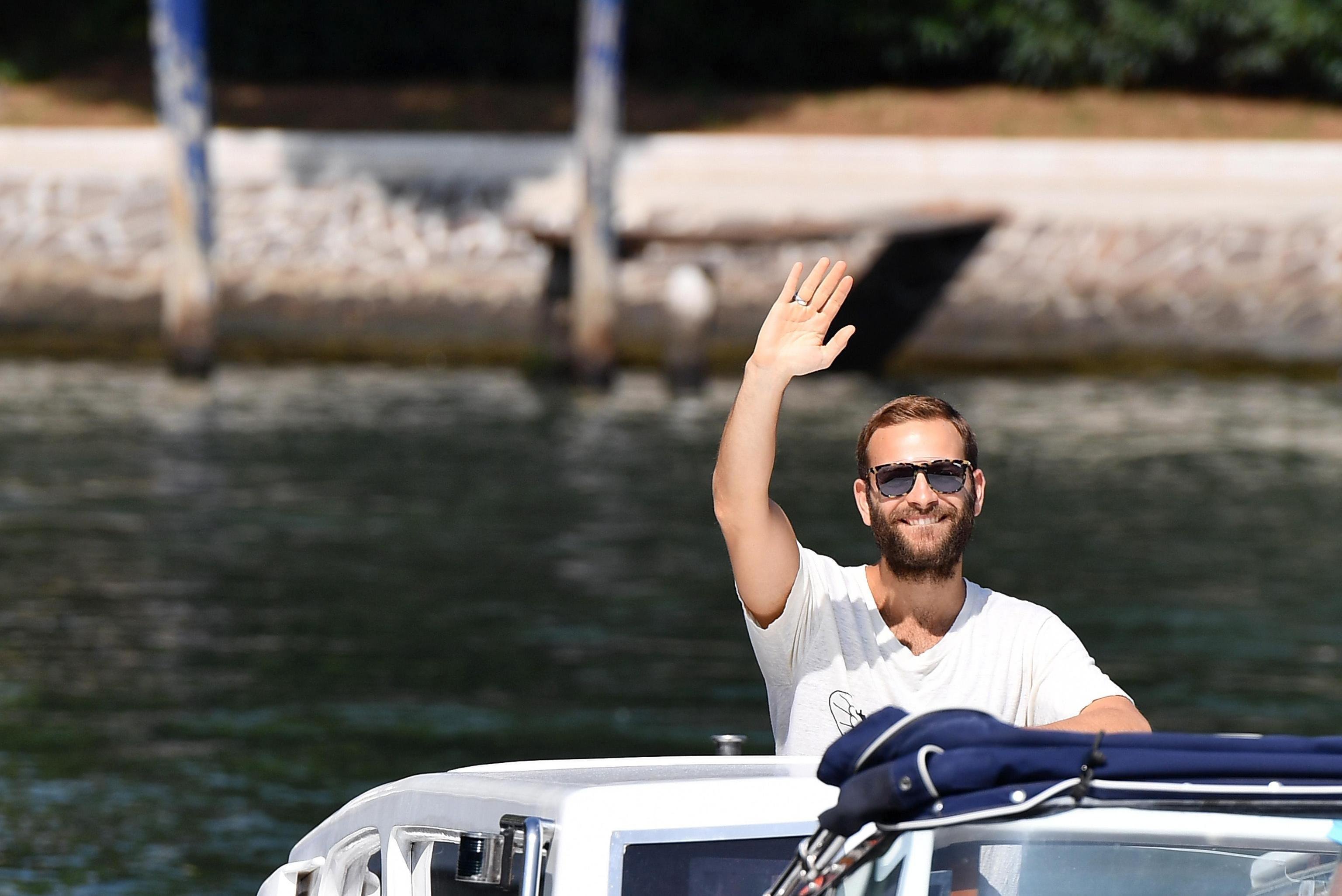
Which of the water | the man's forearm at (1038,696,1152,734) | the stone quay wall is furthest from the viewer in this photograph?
the stone quay wall

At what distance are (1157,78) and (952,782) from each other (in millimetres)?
30826

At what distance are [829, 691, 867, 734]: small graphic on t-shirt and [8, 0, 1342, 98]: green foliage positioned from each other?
28.0 meters

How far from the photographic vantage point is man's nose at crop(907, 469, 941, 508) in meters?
4.61

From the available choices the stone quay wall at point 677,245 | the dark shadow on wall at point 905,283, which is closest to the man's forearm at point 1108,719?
the stone quay wall at point 677,245

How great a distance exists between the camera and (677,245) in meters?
25.3

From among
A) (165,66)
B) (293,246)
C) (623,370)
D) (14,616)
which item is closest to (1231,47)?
(623,370)

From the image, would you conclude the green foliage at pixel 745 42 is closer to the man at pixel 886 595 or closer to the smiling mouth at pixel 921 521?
the man at pixel 886 595

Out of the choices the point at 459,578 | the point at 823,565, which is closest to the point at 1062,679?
the point at 823,565

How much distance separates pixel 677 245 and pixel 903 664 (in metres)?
20.8

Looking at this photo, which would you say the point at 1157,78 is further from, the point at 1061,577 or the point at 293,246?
the point at 1061,577

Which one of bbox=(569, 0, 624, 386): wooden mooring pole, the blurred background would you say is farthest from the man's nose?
bbox=(569, 0, 624, 386): wooden mooring pole

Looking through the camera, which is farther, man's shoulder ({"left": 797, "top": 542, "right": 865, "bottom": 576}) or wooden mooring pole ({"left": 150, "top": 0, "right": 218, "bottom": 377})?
wooden mooring pole ({"left": 150, "top": 0, "right": 218, "bottom": 377})

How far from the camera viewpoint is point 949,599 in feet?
15.6

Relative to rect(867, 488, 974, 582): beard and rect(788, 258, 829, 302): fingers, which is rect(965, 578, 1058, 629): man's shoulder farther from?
rect(788, 258, 829, 302): fingers
